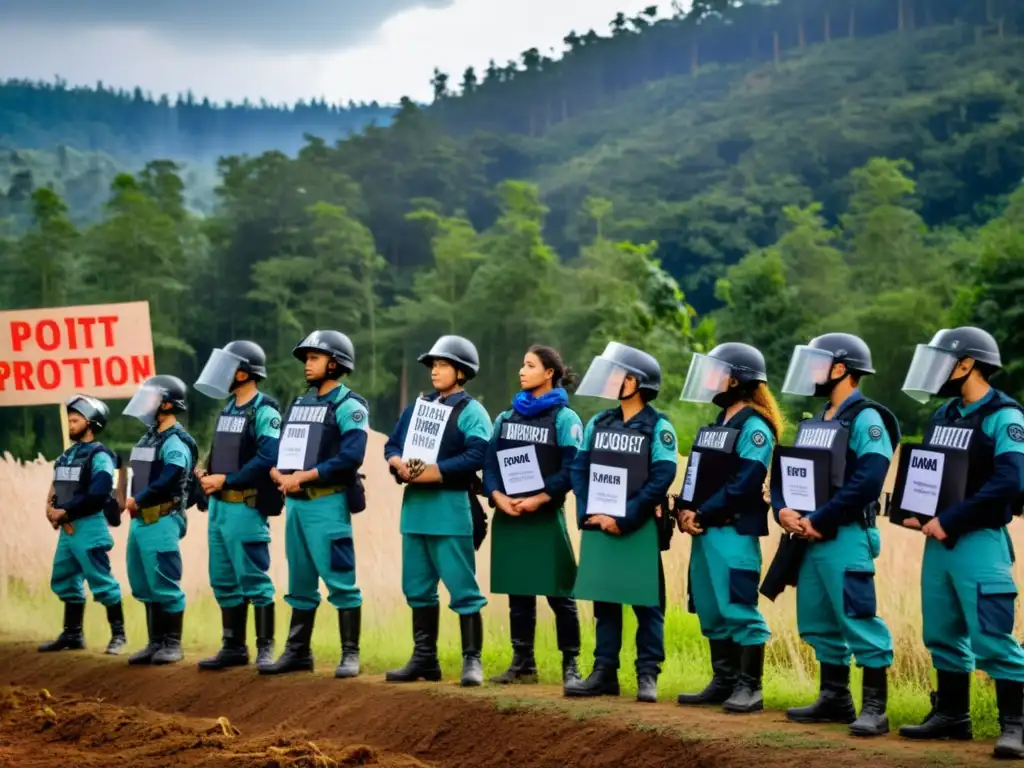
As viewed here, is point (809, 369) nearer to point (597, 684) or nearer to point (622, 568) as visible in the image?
point (622, 568)

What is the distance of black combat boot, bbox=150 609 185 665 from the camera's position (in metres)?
11.5

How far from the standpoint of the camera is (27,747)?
367 inches

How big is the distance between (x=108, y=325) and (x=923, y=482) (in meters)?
9.53

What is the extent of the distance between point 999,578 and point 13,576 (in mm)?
10766

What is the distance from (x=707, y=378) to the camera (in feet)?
28.4

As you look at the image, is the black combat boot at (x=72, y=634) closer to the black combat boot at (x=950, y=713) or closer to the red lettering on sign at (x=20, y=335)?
the red lettering on sign at (x=20, y=335)

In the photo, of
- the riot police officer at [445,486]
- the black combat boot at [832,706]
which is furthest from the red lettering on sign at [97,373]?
the black combat boot at [832,706]

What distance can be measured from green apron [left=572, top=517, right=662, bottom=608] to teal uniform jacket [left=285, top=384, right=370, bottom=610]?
1.66 meters

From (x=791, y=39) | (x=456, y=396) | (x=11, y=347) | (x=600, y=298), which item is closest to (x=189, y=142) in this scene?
(x=791, y=39)

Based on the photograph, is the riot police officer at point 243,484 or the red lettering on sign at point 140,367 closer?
the riot police officer at point 243,484

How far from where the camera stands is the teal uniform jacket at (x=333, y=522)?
33.0 feet

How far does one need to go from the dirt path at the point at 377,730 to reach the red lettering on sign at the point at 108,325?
4767mm

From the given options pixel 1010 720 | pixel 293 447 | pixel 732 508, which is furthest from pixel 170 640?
pixel 1010 720

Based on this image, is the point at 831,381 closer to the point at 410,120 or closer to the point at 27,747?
the point at 27,747
